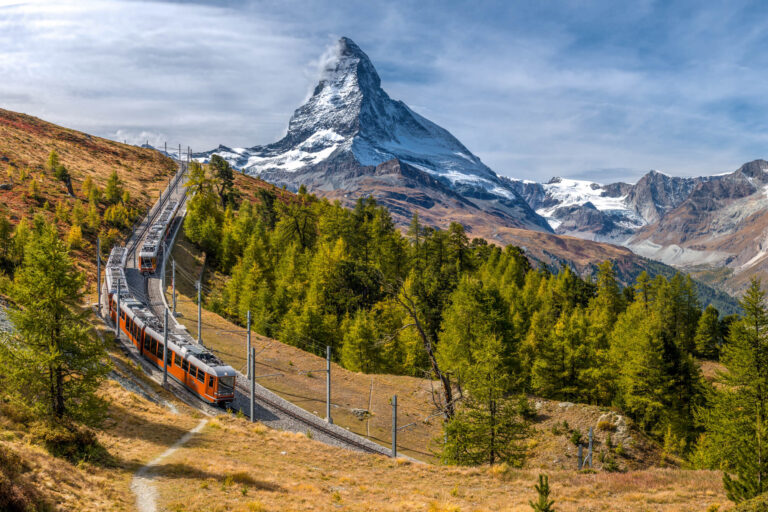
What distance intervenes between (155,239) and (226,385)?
47.9 meters

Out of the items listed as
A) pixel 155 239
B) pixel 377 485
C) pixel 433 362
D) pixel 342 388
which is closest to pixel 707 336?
pixel 342 388

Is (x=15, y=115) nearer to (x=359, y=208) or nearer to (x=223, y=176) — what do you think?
(x=223, y=176)

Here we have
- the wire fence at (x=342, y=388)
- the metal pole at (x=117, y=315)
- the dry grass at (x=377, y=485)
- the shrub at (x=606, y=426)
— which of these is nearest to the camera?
the dry grass at (x=377, y=485)

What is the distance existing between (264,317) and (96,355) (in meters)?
36.5

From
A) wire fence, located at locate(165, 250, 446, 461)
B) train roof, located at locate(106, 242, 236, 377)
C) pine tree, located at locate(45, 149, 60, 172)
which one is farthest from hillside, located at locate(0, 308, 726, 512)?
pine tree, located at locate(45, 149, 60, 172)

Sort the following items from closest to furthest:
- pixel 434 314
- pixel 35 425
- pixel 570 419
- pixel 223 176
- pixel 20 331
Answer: pixel 35 425 < pixel 20 331 < pixel 570 419 < pixel 434 314 < pixel 223 176

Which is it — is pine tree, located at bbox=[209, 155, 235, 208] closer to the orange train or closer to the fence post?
the fence post

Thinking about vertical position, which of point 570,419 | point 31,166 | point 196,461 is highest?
point 31,166

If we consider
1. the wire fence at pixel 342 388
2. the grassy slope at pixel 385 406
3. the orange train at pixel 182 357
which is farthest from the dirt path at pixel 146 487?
the wire fence at pixel 342 388

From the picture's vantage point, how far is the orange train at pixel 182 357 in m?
34.4

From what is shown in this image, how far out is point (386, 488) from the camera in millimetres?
21547

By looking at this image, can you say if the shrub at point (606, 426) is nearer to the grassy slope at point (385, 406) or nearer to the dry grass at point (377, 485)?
the grassy slope at point (385, 406)

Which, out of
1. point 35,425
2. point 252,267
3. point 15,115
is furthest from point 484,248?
point 15,115

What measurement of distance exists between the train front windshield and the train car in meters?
40.6
